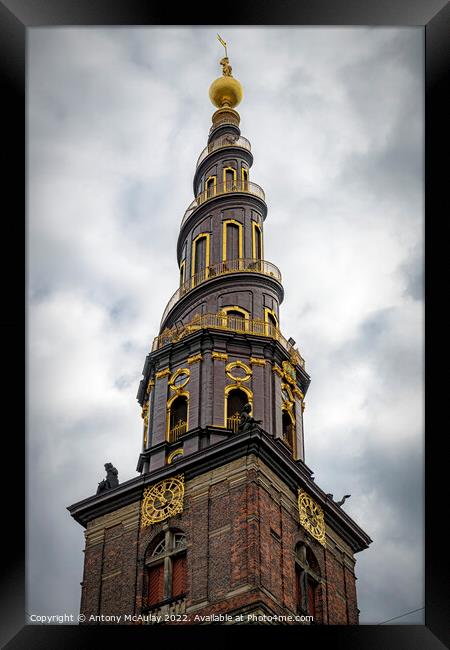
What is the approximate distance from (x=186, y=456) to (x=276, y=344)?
27.4 ft

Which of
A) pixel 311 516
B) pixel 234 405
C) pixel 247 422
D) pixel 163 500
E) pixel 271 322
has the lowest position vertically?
pixel 311 516

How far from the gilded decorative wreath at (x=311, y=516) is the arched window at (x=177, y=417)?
5.74 m

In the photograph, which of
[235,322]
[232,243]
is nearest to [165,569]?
[235,322]

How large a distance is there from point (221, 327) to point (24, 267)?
32.0 m

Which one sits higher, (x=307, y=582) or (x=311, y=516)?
(x=311, y=516)

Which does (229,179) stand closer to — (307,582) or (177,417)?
(177,417)

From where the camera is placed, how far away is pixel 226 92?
6962 centimetres

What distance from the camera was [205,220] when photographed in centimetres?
6216

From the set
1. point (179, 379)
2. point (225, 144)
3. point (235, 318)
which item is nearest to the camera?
point (179, 379)

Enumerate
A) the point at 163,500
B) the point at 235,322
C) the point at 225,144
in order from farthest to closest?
the point at 225,144, the point at 235,322, the point at 163,500

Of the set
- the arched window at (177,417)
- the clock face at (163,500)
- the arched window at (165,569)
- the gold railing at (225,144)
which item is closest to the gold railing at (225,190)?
the gold railing at (225,144)

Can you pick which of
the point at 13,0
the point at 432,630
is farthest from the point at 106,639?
the point at 13,0

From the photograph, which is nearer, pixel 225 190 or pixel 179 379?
pixel 179 379

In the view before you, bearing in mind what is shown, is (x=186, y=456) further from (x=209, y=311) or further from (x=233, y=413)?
(x=209, y=311)
